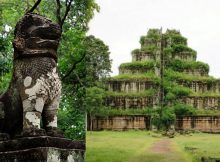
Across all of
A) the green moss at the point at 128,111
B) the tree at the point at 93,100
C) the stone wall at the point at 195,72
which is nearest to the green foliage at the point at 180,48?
the stone wall at the point at 195,72

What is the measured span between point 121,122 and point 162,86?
19.8 ft

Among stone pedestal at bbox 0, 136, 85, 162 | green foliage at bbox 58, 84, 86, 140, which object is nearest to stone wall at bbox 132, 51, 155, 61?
green foliage at bbox 58, 84, 86, 140

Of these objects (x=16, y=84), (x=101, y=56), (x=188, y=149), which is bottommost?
(x=188, y=149)

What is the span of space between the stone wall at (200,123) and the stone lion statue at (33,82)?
31.9 metres

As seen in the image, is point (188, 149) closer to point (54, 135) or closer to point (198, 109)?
point (54, 135)

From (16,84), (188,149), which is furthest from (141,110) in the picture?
(16,84)

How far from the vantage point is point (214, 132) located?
119ft

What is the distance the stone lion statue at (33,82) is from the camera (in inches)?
197

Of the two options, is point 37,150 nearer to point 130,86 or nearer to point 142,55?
point 130,86

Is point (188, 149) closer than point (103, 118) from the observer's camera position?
Yes

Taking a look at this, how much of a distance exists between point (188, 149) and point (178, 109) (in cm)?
1738

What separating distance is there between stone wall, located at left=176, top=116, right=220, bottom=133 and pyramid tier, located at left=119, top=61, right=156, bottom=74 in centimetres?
605

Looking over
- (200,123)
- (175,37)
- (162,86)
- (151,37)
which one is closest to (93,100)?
(200,123)

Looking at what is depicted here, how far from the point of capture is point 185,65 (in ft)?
138
